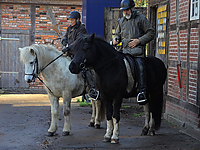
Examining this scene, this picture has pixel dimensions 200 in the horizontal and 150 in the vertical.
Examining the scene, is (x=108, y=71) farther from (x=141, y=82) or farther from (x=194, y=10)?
(x=194, y=10)

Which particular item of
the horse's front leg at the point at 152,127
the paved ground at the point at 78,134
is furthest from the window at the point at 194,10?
the paved ground at the point at 78,134

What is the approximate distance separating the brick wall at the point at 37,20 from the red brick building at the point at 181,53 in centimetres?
615

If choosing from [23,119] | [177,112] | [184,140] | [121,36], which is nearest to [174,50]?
[177,112]

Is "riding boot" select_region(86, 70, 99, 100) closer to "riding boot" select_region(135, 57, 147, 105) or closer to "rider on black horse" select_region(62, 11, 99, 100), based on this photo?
"rider on black horse" select_region(62, 11, 99, 100)

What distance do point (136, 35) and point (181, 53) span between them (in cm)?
192

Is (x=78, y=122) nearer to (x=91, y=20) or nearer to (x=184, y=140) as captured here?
(x=184, y=140)

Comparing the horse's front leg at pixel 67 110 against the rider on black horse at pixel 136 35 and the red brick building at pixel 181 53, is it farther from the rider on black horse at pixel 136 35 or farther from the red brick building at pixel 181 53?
the red brick building at pixel 181 53

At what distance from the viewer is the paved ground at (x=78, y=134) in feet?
20.0

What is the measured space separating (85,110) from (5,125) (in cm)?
312

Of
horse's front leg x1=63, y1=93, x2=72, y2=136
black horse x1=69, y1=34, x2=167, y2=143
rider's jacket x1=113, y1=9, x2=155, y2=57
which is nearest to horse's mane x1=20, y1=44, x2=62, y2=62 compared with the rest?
horse's front leg x1=63, y1=93, x2=72, y2=136

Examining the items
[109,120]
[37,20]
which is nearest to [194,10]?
[109,120]

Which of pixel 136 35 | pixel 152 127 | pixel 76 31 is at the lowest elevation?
pixel 152 127

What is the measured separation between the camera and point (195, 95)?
24.0 feet

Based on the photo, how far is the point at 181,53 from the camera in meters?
8.14
